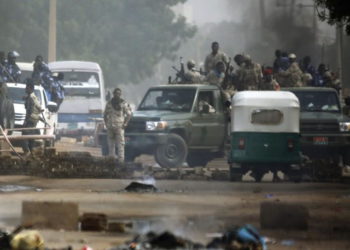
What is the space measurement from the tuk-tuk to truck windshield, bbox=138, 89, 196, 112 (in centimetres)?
326

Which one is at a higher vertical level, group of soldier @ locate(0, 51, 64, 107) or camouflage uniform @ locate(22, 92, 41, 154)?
group of soldier @ locate(0, 51, 64, 107)

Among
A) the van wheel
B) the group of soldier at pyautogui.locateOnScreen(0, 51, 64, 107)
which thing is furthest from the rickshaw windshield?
the group of soldier at pyautogui.locateOnScreen(0, 51, 64, 107)

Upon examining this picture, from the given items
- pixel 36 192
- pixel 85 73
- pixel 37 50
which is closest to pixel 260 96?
pixel 36 192

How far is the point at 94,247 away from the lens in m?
12.2

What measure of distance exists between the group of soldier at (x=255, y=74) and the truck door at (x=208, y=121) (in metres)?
0.78

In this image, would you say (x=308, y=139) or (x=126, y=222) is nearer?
(x=126, y=222)

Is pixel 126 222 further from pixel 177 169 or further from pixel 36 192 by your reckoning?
pixel 177 169

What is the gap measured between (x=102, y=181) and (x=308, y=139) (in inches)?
176

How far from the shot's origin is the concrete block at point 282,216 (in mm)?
14062

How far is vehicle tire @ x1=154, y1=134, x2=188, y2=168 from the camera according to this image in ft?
80.2

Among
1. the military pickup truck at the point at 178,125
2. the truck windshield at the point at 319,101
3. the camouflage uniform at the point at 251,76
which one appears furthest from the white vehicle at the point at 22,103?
the truck windshield at the point at 319,101

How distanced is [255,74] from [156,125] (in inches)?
116

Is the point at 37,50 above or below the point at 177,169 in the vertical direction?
above

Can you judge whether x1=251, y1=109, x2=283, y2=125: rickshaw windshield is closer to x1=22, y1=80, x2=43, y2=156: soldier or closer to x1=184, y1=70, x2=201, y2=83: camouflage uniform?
x1=184, y1=70, x2=201, y2=83: camouflage uniform
